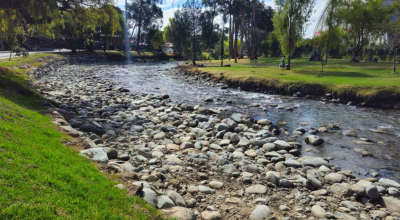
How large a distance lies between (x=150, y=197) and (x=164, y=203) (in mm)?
282

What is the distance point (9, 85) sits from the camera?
12.4 metres

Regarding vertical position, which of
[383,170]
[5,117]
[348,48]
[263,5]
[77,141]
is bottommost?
[383,170]

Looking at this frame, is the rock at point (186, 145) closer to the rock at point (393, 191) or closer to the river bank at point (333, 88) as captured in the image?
the rock at point (393, 191)

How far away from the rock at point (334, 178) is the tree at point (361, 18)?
137 feet

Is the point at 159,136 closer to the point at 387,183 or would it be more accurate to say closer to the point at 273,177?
the point at 273,177

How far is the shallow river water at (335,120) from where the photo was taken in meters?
8.19

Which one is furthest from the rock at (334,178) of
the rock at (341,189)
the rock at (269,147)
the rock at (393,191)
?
the rock at (269,147)

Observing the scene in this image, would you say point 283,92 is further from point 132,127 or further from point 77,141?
point 77,141

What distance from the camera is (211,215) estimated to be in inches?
195

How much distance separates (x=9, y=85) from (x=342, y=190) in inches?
552

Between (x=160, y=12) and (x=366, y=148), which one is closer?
(x=366, y=148)

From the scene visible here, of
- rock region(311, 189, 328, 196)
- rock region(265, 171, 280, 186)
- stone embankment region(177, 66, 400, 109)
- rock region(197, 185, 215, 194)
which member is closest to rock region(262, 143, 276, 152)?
rock region(265, 171, 280, 186)

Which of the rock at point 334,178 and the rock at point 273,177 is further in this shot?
the rock at point 334,178

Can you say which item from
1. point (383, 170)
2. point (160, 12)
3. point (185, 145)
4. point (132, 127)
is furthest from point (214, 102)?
point (160, 12)
